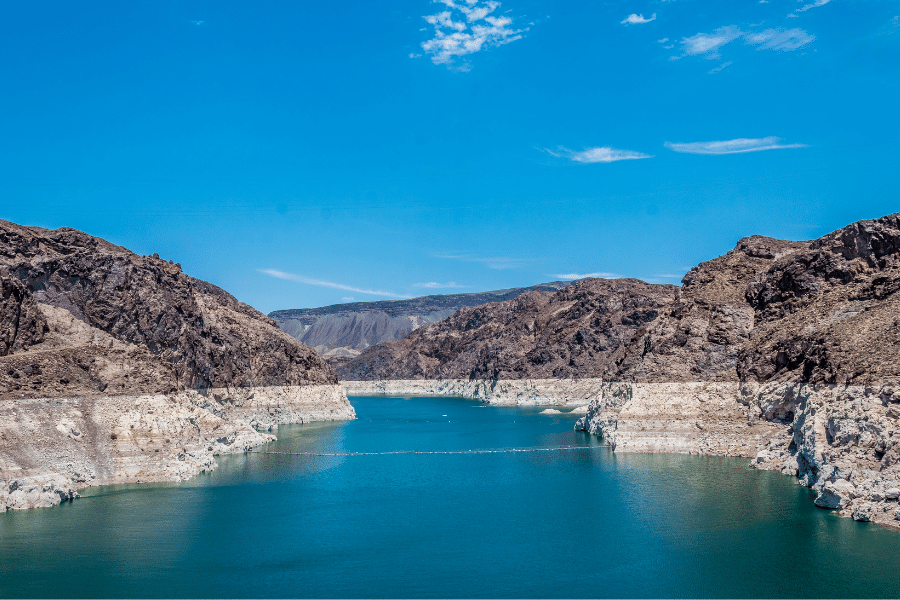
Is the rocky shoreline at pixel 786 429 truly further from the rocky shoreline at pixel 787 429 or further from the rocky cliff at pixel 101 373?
the rocky cliff at pixel 101 373

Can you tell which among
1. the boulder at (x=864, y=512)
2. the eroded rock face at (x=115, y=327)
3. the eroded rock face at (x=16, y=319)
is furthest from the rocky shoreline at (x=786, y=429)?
the eroded rock face at (x=16, y=319)

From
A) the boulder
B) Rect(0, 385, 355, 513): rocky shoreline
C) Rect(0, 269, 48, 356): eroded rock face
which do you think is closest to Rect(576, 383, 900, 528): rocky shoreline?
the boulder

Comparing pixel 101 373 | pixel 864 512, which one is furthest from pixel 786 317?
pixel 101 373

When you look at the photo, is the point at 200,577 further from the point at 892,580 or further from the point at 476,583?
the point at 892,580

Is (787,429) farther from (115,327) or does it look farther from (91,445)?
(115,327)

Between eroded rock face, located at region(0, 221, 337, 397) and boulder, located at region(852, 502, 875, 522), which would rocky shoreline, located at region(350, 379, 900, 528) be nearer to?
boulder, located at region(852, 502, 875, 522)

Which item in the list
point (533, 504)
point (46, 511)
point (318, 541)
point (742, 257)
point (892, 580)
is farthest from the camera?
point (742, 257)

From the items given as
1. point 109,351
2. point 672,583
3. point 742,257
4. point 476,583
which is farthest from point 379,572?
point 742,257
